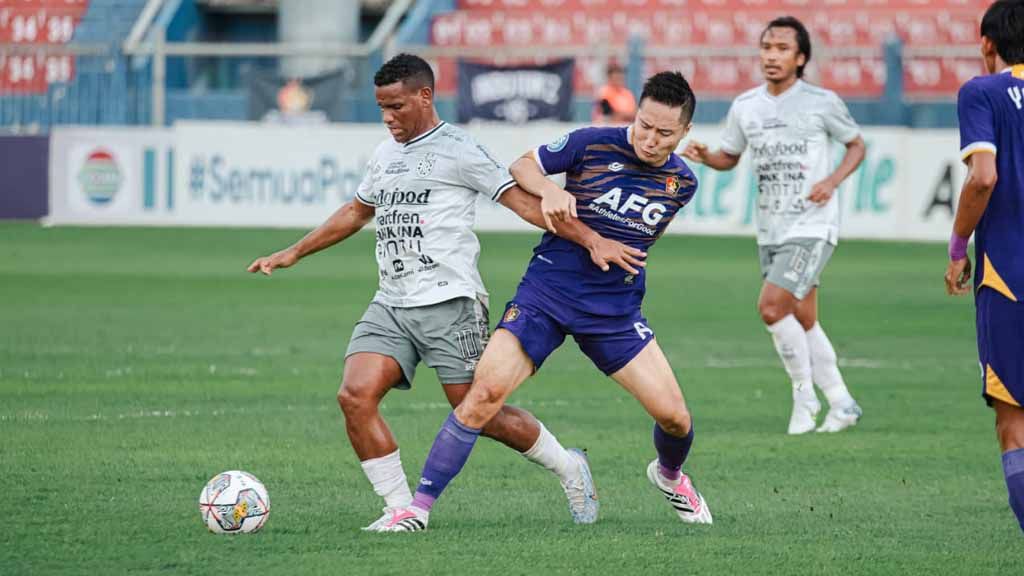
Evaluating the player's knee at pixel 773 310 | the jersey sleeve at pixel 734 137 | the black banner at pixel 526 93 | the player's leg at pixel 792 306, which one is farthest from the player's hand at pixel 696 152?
the black banner at pixel 526 93

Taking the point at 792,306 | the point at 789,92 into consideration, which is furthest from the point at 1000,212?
the point at 789,92

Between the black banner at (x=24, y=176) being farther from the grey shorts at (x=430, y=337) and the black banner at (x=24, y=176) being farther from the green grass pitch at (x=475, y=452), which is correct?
the grey shorts at (x=430, y=337)

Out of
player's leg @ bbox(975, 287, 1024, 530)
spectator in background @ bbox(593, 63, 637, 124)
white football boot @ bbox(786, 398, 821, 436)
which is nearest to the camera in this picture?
player's leg @ bbox(975, 287, 1024, 530)

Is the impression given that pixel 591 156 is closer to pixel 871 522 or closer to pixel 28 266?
pixel 871 522

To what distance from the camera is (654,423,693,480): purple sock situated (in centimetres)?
722

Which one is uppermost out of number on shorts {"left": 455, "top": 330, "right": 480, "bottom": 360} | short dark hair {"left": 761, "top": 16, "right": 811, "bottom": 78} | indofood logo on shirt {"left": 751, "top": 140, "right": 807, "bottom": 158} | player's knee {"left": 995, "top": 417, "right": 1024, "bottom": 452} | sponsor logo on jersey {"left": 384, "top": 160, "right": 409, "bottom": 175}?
short dark hair {"left": 761, "top": 16, "right": 811, "bottom": 78}

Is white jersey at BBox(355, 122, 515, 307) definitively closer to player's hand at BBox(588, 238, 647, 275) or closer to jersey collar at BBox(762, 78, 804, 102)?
player's hand at BBox(588, 238, 647, 275)

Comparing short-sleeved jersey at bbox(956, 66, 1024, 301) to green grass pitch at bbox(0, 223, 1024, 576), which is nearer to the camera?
Result: short-sleeved jersey at bbox(956, 66, 1024, 301)

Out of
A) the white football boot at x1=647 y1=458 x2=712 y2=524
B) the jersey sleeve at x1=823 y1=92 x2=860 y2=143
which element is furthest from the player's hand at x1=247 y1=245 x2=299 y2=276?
the jersey sleeve at x1=823 y1=92 x2=860 y2=143

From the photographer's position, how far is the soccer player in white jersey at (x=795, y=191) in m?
10.2

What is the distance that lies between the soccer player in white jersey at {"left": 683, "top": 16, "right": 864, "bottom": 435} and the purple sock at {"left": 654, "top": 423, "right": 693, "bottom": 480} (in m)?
2.90

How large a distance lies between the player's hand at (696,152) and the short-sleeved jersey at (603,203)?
263 centimetres

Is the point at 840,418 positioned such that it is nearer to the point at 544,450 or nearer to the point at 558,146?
the point at 544,450

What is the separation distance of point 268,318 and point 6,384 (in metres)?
4.58
